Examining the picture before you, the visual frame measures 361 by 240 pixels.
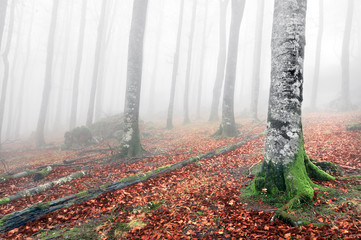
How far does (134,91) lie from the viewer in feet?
30.1

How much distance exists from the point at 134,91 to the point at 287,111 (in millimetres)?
7032

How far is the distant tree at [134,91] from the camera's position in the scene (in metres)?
8.83

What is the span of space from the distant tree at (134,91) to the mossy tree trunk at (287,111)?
20.4 ft

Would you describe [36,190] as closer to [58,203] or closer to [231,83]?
[58,203]

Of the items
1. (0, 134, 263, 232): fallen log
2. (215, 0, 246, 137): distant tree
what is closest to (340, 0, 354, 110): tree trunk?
(215, 0, 246, 137): distant tree

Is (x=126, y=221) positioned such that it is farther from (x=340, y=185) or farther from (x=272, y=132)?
(x=340, y=185)

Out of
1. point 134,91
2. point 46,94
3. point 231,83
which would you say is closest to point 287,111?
point 134,91

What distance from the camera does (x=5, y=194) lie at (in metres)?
5.96

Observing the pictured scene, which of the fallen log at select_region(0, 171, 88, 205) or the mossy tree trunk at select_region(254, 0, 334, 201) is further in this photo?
the fallen log at select_region(0, 171, 88, 205)

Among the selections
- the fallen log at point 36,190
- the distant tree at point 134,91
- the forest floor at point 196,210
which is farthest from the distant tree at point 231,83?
the fallen log at point 36,190

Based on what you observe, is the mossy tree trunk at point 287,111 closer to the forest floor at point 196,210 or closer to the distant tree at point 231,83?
the forest floor at point 196,210

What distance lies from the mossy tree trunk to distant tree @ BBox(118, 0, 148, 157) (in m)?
6.22

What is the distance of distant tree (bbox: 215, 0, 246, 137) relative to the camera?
11695 millimetres

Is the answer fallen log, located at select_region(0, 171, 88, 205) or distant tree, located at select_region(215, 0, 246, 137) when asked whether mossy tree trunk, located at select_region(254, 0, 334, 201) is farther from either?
distant tree, located at select_region(215, 0, 246, 137)
